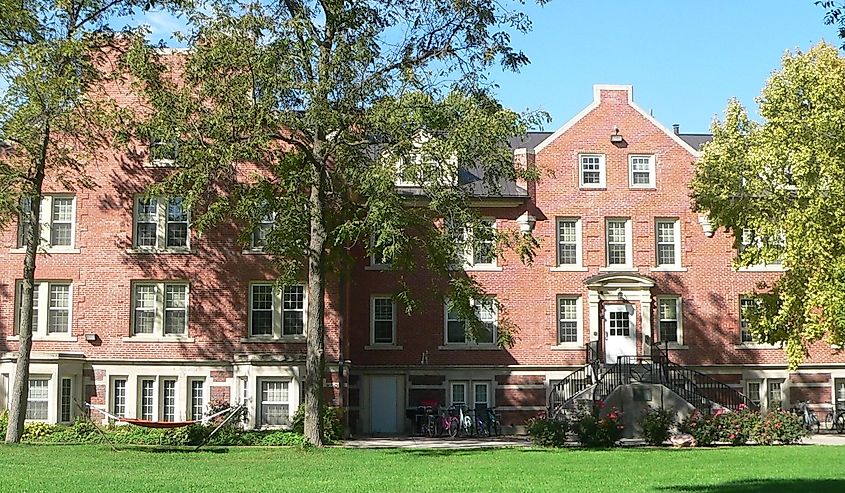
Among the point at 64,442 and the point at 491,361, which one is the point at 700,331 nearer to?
the point at 491,361

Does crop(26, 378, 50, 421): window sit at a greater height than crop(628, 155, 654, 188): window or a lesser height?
lesser

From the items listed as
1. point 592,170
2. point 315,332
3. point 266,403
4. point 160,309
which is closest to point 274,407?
point 266,403

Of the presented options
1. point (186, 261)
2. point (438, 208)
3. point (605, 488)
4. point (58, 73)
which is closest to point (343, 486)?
point (605, 488)

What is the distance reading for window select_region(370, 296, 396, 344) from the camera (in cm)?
3459

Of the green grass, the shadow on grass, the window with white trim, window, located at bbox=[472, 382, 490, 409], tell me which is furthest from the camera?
window, located at bbox=[472, 382, 490, 409]

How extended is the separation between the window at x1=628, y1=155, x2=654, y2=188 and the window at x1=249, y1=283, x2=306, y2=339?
11.3 metres

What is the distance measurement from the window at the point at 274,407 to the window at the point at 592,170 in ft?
38.6

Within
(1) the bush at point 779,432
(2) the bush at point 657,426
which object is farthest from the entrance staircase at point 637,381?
(1) the bush at point 779,432

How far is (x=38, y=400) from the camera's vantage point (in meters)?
30.6

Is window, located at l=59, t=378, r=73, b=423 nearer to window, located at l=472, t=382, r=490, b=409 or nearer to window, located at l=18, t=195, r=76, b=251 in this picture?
window, located at l=18, t=195, r=76, b=251

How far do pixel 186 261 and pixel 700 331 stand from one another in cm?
1618

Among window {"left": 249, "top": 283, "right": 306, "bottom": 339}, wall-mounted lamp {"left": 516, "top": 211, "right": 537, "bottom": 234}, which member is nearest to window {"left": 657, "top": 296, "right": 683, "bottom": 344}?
wall-mounted lamp {"left": 516, "top": 211, "right": 537, "bottom": 234}

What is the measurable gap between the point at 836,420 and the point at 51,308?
2416 cm

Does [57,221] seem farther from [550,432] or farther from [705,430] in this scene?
[705,430]
